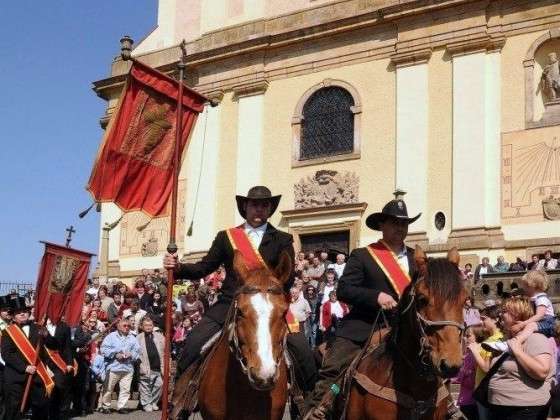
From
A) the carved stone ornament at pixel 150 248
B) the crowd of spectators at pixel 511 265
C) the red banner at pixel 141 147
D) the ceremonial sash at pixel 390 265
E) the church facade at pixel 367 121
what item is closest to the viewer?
the ceremonial sash at pixel 390 265

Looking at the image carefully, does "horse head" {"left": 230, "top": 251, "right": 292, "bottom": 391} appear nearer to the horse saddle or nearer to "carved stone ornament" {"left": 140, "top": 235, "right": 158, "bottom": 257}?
the horse saddle

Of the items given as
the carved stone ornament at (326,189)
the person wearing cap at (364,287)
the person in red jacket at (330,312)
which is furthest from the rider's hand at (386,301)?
the carved stone ornament at (326,189)

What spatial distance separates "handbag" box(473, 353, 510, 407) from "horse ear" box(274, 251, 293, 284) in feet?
6.38

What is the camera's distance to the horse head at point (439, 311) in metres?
5.56

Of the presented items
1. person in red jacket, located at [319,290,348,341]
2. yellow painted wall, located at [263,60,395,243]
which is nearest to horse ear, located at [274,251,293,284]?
person in red jacket, located at [319,290,348,341]

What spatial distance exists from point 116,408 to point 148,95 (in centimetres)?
1027

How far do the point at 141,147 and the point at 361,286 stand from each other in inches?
112

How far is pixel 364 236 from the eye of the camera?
84.8 ft

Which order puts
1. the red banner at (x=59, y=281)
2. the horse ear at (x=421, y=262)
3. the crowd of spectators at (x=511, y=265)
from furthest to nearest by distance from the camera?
the crowd of spectators at (x=511, y=265) < the red banner at (x=59, y=281) < the horse ear at (x=421, y=262)

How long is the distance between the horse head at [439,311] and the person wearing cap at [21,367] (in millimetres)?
8456

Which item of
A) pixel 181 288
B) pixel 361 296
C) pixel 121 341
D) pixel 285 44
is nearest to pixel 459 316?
pixel 361 296

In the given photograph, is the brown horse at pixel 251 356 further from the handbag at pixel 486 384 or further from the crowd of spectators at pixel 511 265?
the crowd of spectators at pixel 511 265

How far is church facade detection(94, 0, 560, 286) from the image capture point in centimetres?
2338

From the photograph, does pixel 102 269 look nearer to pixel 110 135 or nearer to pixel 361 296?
pixel 110 135
